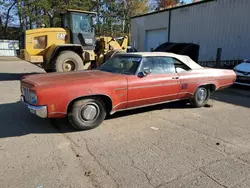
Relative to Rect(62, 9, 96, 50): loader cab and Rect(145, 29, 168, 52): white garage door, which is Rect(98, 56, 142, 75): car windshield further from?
Rect(145, 29, 168, 52): white garage door

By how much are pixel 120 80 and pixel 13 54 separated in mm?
27809

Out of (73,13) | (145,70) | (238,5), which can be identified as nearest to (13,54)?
(73,13)

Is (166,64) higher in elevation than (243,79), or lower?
higher

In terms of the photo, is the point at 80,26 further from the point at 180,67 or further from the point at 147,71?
the point at 147,71

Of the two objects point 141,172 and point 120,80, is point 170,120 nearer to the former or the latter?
point 120,80

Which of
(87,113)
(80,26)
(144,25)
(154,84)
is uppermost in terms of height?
(144,25)

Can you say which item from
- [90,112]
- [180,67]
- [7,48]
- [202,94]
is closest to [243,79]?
[202,94]

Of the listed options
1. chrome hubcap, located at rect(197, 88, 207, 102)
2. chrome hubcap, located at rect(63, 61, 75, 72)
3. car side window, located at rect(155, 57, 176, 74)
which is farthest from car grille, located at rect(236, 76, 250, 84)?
chrome hubcap, located at rect(63, 61, 75, 72)

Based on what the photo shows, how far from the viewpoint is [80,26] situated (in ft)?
34.0

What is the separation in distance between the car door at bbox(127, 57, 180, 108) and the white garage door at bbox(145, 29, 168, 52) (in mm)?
13323

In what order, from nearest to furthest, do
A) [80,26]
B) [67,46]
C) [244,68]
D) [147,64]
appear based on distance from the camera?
[147,64] < [244,68] < [67,46] < [80,26]

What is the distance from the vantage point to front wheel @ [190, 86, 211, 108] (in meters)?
5.68

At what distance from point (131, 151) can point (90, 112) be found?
121 centimetres

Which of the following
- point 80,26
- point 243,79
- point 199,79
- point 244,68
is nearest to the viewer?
point 199,79
